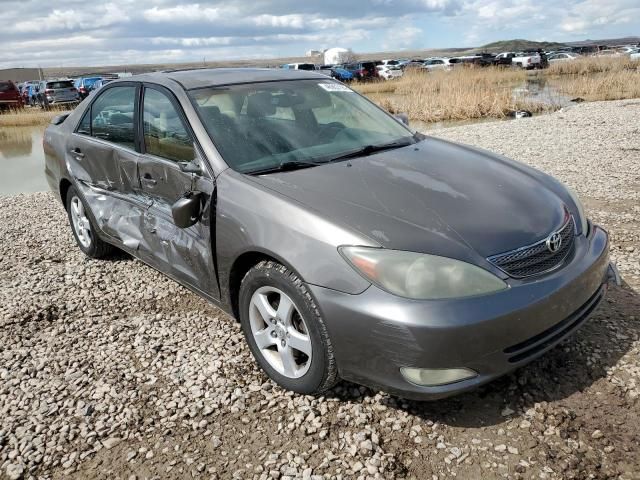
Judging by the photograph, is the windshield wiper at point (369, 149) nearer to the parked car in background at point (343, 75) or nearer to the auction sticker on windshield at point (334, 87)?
the auction sticker on windshield at point (334, 87)

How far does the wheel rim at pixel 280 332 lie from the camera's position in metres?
2.70

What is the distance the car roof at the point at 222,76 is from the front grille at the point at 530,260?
85.2 inches

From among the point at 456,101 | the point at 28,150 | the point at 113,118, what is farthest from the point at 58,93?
the point at 113,118

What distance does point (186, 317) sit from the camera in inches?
151

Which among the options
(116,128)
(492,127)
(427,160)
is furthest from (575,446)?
(492,127)

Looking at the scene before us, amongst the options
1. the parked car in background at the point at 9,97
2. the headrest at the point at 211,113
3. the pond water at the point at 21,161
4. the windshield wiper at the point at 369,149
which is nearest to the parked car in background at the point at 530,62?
the parked car in background at the point at 9,97

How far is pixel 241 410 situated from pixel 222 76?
228cm

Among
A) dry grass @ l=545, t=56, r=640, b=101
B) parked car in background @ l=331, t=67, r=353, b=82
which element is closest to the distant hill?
parked car in background @ l=331, t=67, r=353, b=82

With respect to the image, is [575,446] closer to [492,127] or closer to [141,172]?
[141,172]

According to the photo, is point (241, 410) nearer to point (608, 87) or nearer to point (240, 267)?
point (240, 267)

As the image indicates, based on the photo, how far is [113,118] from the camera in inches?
164

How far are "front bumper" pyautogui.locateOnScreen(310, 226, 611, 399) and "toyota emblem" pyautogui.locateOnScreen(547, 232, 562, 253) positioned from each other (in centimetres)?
13

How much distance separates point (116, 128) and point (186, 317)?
152 centimetres

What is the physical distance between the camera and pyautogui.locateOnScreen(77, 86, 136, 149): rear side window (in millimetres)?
3906
